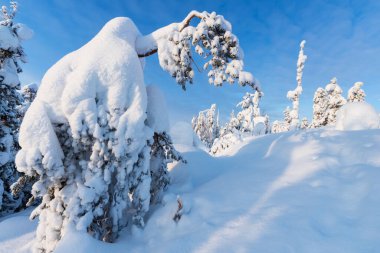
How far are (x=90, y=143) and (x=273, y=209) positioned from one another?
361cm

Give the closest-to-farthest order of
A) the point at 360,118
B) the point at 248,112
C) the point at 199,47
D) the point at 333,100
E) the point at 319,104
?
1. the point at 199,47
2. the point at 360,118
3. the point at 333,100
4. the point at 319,104
5. the point at 248,112

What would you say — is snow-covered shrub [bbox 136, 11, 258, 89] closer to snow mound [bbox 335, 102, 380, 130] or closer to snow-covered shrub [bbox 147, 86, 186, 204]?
snow-covered shrub [bbox 147, 86, 186, 204]

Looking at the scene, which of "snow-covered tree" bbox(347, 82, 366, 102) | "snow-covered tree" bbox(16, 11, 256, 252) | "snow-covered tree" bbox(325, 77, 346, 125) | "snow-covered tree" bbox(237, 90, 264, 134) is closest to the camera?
"snow-covered tree" bbox(16, 11, 256, 252)

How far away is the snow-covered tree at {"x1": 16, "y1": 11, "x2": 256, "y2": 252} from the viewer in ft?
15.2

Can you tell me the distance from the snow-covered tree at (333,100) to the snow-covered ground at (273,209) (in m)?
21.2

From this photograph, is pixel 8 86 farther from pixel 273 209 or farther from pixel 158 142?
pixel 273 209

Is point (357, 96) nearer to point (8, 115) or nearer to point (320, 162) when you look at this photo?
point (320, 162)

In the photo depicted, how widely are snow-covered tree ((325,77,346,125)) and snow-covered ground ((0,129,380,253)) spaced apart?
21218 millimetres

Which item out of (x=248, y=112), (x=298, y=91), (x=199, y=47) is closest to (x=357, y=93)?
(x=298, y=91)

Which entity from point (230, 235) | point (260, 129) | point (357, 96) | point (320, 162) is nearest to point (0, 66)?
point (230, 235)

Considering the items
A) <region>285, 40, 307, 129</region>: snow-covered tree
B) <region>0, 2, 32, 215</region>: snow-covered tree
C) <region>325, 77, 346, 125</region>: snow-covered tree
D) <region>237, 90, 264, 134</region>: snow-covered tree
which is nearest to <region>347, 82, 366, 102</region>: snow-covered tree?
<region>325, 77, 346, 125</region>: snow-covered tree

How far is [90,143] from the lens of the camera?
15.8 ft

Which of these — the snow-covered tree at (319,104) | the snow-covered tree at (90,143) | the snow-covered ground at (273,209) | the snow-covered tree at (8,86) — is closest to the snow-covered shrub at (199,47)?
the snow-covered tree at (90,143)

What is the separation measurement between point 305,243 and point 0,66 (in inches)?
509
